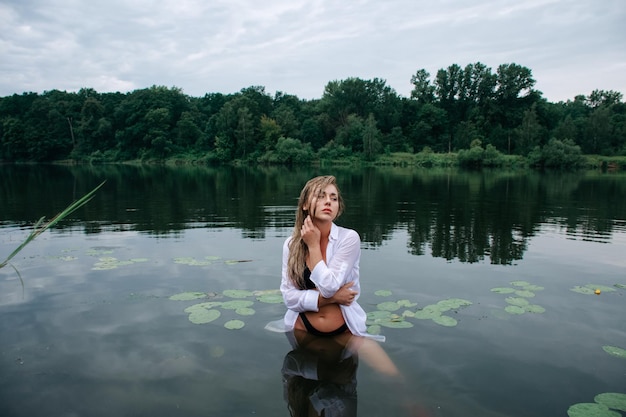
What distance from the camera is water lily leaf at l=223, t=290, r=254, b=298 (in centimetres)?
657

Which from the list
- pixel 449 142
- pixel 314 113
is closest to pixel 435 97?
pixel 449 142

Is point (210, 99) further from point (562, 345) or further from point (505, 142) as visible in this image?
point (562, 345)

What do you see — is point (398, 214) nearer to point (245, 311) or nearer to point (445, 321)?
point (445, 321)

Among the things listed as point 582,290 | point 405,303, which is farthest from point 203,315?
point 582,290

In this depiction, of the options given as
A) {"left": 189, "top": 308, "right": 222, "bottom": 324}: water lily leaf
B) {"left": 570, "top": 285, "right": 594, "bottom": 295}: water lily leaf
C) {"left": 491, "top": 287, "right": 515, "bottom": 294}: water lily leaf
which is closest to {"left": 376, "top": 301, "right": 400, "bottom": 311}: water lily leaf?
{"left": 491, "top": 287, "right": 515, "bottom": 294}: water lily leaf

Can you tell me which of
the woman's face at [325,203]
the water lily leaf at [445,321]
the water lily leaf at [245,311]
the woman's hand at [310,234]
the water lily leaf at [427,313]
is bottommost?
the water lily leaf at [445,321]

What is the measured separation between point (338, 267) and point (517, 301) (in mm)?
3800

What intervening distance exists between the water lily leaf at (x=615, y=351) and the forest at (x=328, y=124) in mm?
62359

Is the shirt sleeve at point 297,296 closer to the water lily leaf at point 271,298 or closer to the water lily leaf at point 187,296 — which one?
the water lily leaf at point 271,298

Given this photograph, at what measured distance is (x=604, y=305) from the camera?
6309 mm

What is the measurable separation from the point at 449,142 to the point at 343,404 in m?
78.8

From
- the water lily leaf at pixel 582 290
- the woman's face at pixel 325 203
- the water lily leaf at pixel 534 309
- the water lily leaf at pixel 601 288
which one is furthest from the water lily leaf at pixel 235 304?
the water lily leaf at pixel 601 288

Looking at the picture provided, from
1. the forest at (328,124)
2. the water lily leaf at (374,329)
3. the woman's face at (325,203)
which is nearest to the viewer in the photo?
the woman's face at (325,203)

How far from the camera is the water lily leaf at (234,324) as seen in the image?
535cm
